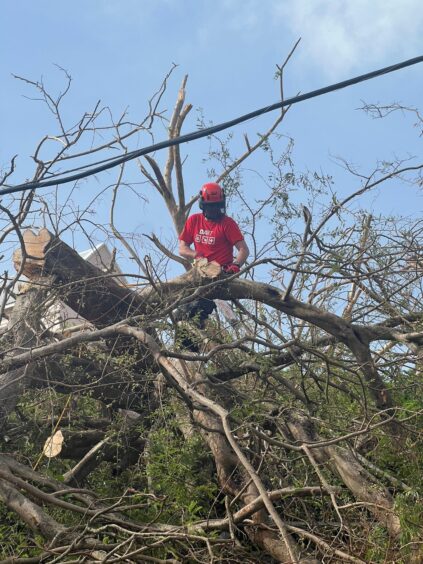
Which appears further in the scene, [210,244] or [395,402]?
[210,244]

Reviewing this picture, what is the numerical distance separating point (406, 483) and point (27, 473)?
2563mm

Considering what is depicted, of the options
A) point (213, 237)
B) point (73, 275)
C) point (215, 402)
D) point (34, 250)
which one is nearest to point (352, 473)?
point (215, 402)

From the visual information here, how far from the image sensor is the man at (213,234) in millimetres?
7192

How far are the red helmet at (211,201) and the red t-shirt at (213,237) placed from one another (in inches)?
2.6

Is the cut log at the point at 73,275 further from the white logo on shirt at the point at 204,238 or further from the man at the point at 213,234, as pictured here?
the white logo on shirt at the point at 204,238

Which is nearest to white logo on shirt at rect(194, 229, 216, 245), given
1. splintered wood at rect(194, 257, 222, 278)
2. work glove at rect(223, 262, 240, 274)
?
work glove at rect(223, 262, 240, 274)

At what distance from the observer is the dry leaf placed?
223 inches

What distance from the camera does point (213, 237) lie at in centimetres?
729

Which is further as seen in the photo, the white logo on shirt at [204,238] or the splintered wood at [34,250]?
the white logo on shirt at [204,238]

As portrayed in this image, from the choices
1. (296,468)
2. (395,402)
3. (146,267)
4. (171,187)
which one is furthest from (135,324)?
(171,187)

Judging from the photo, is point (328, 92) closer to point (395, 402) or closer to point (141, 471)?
point (395, 402)

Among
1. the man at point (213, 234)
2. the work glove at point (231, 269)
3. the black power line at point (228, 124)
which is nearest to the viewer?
the black power line at point (228, 124)

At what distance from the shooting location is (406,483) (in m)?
5.68

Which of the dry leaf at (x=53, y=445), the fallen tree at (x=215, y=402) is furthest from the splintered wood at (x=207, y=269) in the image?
the dry leaf at (x=53, y=445)
